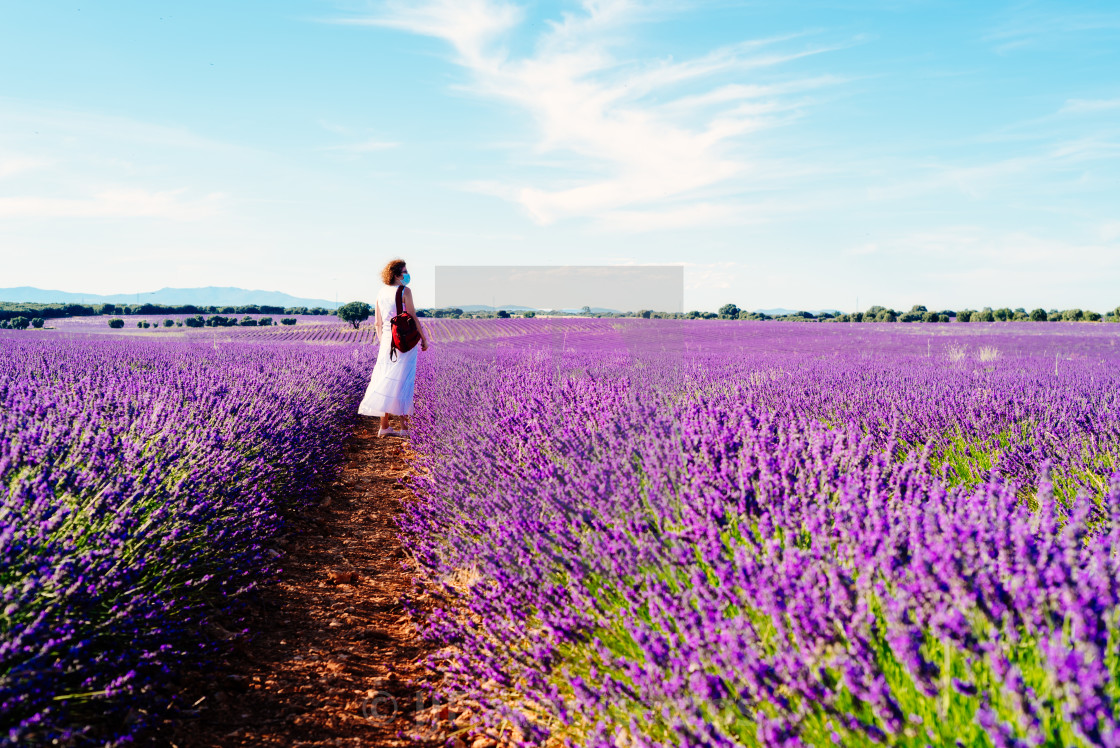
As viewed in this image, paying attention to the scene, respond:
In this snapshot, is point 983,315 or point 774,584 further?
point 983,315

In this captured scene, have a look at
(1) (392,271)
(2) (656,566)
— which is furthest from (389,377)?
(2) (656,566)

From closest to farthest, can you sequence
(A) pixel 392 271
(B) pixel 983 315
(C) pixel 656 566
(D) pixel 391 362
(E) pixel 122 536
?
(C) pixel 656 566 → (E) pixel 122 536 → (A) pixel 392 271 → (D) pixel 391 362 → (B) pixel 983 315

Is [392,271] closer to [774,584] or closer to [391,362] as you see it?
[391,362]

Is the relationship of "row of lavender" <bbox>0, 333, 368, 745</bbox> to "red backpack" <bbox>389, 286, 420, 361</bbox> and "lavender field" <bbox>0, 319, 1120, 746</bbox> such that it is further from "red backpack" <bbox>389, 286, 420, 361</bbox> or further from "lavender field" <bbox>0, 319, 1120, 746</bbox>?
"red backpack" <bbox>389, 286, 420, 361</bbox>

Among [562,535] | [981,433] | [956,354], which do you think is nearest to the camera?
[562,535]

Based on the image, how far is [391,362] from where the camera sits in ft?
17.1

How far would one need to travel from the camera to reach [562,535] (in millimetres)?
1654

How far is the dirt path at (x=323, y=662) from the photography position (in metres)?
1.57

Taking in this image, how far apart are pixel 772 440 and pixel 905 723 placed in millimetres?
1275

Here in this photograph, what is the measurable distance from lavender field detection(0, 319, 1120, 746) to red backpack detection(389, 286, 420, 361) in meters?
1.72

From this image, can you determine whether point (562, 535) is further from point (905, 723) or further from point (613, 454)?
point (905, 723)

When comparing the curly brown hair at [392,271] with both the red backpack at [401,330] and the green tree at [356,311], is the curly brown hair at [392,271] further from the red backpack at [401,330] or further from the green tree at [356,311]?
the green tree at [356,311]

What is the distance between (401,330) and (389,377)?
43 centimetres

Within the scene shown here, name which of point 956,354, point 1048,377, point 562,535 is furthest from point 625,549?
point 956,354
